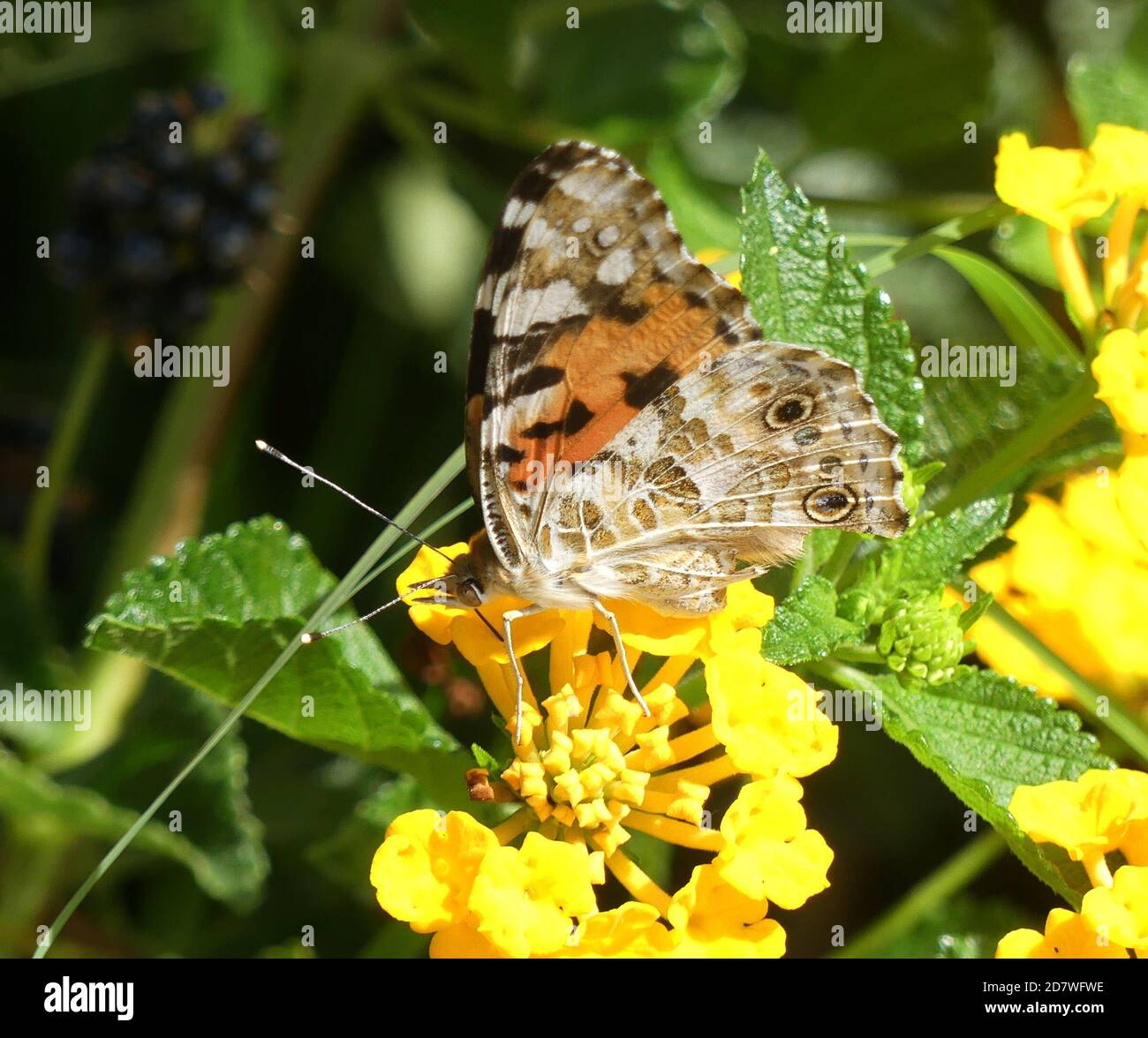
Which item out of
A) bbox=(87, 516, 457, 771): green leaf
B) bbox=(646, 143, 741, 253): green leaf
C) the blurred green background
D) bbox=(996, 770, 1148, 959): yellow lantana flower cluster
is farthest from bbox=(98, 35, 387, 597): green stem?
bbox=(996, 770, 1148, 959): yellow lantana flower cluster

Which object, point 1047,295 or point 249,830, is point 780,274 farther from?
point 1047,295

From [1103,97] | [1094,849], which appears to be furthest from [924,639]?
[1103,97]

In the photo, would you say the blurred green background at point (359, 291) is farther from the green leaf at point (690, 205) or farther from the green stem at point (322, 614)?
the green stem at point (322, 614)

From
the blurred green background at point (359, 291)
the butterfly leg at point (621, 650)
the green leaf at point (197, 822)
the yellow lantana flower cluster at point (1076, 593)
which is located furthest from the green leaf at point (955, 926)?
the green leaf at point (197, 822)

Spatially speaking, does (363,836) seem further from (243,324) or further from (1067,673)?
(243,324)

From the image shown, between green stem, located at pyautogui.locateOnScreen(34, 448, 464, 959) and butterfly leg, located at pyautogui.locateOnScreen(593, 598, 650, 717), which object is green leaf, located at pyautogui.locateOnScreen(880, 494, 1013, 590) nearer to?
butterfly leg, located at pyautogui.locateOnScreen(593, 598, 650, 717)

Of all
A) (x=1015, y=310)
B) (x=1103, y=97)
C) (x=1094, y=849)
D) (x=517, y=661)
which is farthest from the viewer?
(x=1103, y=97)
